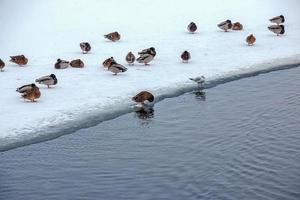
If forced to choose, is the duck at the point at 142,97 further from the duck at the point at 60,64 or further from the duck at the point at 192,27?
the duck at the point at 192,27

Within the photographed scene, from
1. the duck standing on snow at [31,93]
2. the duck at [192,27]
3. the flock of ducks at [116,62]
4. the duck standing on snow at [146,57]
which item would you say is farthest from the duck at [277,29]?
the duck standing on snow at [31,93]

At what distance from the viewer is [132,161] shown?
11.1 meters

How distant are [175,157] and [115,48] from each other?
445 inches

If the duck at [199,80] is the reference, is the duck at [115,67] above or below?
above

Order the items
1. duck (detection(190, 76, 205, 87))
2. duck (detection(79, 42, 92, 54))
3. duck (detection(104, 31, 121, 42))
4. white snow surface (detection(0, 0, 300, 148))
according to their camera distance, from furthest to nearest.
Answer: duck (detection(104, 31, 121, 42)) → duck (detection(79, 42, 92, 54)) → duck (detection(190, 76, 205, 87)) → white snow surface (detection(0, 0, 300, 148))

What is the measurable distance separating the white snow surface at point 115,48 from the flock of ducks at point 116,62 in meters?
0.22

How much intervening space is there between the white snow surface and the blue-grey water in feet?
3.43

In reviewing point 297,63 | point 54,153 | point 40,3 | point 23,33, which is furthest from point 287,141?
point 40,3

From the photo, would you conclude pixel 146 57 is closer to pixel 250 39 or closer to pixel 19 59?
pixel 19 59

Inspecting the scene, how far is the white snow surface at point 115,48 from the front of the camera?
14.6 m

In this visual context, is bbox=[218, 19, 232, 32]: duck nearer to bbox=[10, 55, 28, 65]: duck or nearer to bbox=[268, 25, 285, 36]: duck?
bbox=[268, 25, 285, 36]: duck

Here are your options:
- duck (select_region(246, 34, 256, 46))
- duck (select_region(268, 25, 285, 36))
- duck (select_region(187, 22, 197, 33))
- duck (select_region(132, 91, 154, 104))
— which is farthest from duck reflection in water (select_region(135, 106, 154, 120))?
duck (select_region(268, 25, 285, 36))

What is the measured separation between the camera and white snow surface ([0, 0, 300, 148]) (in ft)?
48.0

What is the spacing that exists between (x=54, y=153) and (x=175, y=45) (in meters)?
11.4
